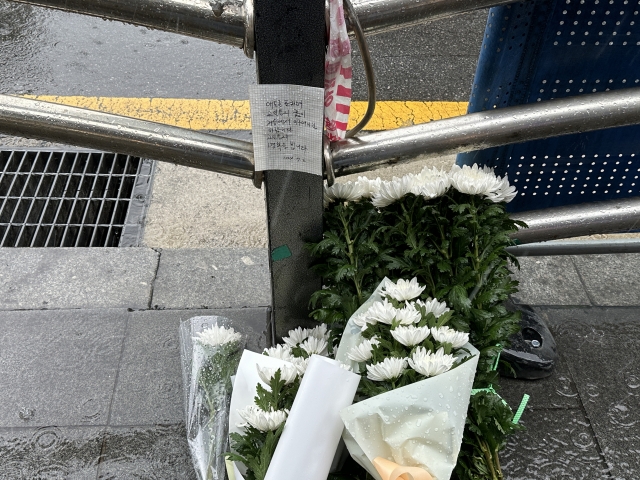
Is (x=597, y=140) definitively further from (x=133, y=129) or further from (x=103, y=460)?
(x=103, y=460)

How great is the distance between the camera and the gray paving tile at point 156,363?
2.26 meters

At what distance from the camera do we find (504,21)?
2.05 metres

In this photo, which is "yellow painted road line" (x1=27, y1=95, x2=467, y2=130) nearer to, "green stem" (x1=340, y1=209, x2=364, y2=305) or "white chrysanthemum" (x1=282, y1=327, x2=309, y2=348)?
"green stem" (x1=340, y1=209, x2=364, y2=305)

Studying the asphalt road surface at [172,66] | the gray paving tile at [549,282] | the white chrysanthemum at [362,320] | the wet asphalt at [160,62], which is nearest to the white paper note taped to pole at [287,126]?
the white chrysanthemum at [362,320]

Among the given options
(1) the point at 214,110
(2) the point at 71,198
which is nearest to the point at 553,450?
(2) the point at 71,198

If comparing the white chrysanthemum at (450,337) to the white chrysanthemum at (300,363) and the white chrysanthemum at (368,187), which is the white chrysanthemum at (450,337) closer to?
the white chrysanthemum at (300,363)

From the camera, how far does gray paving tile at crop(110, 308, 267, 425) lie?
7.41 ft

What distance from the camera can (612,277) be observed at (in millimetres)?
2814

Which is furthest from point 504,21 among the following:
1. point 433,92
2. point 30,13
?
point 30,13

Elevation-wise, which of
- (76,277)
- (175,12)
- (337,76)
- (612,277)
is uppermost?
(175,12)

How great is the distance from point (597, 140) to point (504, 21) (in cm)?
60

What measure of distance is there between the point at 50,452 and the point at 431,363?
4.44 feet

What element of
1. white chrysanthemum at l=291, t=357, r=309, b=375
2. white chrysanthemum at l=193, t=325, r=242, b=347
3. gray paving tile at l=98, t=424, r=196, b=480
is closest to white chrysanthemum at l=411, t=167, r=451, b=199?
white chrysanthemum at l=291, t=357, r=309, b=375

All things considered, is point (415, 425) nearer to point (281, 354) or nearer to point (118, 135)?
point (281, 354)
